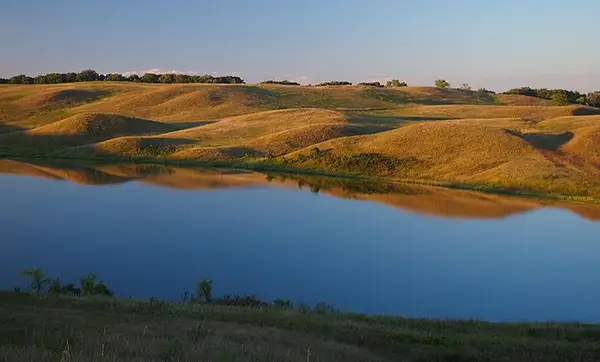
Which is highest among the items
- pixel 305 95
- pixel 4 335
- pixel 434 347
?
pixel 305 95

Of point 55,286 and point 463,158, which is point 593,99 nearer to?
point 463,158

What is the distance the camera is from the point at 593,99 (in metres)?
153

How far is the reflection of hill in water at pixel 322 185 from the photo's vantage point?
4534 centimetres

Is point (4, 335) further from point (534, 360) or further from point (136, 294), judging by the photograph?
point (136, 294)

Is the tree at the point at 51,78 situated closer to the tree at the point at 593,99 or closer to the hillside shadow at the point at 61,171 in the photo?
the hillside shadow at the point at 61,171

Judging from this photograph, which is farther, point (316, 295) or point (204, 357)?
point (316, 295)

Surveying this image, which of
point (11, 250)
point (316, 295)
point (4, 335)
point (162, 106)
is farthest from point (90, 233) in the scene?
point (162, 106)

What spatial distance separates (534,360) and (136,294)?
1319 cm

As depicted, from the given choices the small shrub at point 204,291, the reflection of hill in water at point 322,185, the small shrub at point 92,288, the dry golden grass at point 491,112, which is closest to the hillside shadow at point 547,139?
the reflection of hill in water at point 322,185

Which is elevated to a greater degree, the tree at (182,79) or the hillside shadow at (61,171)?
the tree at (182,79)

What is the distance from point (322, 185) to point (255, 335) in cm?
4556

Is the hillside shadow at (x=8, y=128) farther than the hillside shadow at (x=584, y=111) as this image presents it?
No

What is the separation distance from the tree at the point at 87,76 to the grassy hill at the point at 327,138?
48743 mm

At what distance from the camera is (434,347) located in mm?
13203
